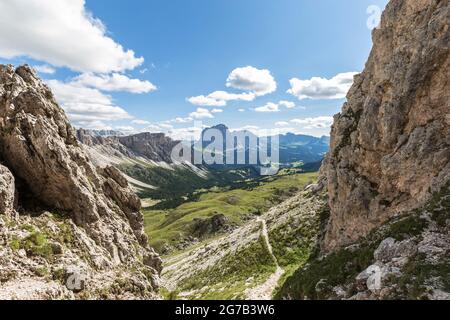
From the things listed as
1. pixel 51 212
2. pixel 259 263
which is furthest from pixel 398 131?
pixel 51 212

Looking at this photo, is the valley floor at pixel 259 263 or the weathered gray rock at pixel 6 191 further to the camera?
the valley floor at pixel 259 263

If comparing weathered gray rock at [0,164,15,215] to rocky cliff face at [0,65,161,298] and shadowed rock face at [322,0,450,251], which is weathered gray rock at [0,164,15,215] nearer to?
rocky cliff face at [0,65,161,298]

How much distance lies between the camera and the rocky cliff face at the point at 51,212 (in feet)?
87.4

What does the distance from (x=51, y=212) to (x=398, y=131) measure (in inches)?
1875

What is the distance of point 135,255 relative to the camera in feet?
141

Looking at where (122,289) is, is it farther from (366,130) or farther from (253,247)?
(253,247)

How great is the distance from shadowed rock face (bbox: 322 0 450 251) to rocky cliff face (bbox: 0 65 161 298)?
112 ft

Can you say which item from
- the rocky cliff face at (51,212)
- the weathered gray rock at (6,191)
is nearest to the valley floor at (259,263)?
the rocky cliff face at (51,212)

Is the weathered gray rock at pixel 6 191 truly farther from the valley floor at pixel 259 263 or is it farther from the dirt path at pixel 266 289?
the dirt path at pixel 266 289

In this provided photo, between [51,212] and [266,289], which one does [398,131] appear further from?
[51,212]

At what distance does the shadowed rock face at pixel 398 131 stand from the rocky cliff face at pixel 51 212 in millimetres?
34203
